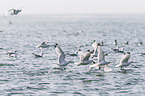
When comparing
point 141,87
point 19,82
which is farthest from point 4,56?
point 141,87

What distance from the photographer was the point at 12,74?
88.7 ft

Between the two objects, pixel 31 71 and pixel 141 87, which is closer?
pixel 141 87

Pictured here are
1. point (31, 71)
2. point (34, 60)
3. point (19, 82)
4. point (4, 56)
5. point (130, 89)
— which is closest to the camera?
point (130, 89)

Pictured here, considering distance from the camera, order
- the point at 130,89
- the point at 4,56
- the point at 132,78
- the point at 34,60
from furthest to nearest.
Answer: the point at 4,56
the point at 34,60
the point at 132,78
the point at 130,89

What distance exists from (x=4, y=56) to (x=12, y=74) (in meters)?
12.1

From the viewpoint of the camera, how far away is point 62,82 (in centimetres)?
2448

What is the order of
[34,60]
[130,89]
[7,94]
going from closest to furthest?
[7,94] → [130,89] → [34,60]

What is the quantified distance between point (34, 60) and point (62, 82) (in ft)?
39.2

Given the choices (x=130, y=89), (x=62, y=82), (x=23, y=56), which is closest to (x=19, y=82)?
(x=62, y=82)

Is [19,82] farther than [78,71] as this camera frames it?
No

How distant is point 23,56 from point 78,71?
1170 cm

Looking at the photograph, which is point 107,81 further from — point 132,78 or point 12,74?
point 12,74

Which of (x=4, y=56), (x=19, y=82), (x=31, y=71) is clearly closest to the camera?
(x=19, y=82)

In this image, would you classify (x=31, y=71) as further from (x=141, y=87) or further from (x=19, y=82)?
(x=141, y=87)
